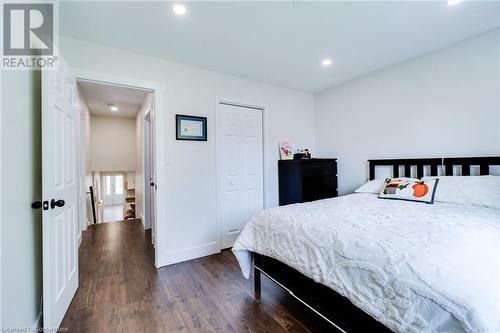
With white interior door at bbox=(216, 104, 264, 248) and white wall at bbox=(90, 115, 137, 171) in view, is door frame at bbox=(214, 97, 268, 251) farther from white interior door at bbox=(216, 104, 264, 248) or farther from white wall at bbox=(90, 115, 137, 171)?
white wall at bbox=(90, 115, 137, 171)

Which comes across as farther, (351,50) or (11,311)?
(351,50)

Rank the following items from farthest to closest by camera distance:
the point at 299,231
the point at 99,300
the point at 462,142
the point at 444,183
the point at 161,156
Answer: the point at 161,156
the point at 462,142
the point at 444,183
the point at 99,300
the point at 299,231

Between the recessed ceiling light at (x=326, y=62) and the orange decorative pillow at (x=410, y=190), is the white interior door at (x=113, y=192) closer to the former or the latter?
the recessed ceiling light at (x=326, y=62)

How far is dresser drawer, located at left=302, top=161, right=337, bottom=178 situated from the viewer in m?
3.31

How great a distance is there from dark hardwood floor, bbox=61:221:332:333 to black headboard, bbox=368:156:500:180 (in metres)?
2.17

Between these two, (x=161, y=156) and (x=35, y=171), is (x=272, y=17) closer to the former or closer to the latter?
(x=161, y=156)

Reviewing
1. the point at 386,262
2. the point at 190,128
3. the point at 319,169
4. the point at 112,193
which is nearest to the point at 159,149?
the point at 190,128

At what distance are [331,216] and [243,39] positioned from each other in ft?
6.29

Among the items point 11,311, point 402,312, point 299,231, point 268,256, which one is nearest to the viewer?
point 402,312

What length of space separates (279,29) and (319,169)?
2.04 m

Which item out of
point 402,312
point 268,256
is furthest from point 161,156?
point 402,312

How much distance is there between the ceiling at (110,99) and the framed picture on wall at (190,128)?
2.50 feet

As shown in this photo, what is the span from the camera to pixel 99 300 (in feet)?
6.39

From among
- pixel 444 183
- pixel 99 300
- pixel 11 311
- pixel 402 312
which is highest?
pixel 444 183
